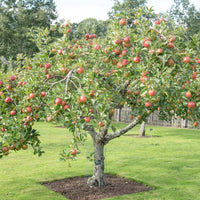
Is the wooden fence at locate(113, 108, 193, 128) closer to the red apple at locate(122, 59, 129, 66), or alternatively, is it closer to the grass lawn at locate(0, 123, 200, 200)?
the grass lawn at locate(0, 123, 200, 200)

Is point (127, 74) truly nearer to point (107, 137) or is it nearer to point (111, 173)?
point (107, 137)

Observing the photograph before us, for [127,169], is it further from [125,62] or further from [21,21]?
[21,21]

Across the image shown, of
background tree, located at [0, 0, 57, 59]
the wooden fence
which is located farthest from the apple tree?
background tree, located at [0, 0, 57, 59]

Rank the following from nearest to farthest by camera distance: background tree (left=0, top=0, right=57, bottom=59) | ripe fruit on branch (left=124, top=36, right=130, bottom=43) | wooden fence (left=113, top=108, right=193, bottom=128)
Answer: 1. ripe fruit on branch (left=124, top=36, right=130, bottom=43)
2. wooden fence (left=113, top=108, right=193, bottom=128)
3. background tree (left=0, top=0, right=57, bottom=59)

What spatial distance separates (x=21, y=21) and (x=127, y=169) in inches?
1010

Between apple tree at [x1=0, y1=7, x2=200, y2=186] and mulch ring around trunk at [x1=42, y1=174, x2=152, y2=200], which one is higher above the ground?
apple tree at [x1=0, y1=7, x2=200, y2=186]

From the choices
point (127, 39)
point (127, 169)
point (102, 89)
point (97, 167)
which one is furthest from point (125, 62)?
point (127, 169)

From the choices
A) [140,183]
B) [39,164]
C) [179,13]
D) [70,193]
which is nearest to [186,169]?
[140,183]

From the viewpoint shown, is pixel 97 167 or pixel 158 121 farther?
pixel 158 121

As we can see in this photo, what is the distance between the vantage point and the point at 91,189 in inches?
287

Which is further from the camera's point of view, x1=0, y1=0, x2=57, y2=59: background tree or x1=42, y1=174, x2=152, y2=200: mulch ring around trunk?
x1=0, y1=0, x2=57, y2=59: background tree

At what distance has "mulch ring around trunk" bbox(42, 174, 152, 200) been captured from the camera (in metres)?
6.90

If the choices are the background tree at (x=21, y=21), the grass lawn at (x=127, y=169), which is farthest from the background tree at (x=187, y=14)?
the grass lawn at (x=127, y=169)

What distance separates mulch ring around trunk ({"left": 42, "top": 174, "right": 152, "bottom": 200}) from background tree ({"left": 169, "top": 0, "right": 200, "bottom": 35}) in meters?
29.8
